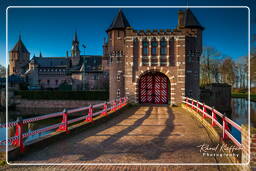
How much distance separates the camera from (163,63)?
62.5 feet

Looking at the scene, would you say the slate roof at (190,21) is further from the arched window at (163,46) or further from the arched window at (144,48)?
the arched window at (144,48)

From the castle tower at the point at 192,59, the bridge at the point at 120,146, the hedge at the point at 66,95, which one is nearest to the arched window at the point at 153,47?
the castle tower at the point at 192,59

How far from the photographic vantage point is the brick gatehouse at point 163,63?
739 inches

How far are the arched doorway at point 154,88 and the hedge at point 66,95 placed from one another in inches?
516

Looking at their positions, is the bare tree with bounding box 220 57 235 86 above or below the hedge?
above

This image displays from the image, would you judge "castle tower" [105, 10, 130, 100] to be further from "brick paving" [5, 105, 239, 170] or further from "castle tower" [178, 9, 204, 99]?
"brick paving" [5, 105, 239, 170]

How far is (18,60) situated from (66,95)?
39.2 metres

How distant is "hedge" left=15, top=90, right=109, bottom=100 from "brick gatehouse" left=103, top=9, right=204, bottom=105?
12.0 m

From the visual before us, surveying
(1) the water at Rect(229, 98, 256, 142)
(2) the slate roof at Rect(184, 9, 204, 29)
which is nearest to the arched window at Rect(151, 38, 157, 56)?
(2) the slate roof at Rect(184, 9, 204, 29)

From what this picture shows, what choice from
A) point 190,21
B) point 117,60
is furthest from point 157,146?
point 190,21

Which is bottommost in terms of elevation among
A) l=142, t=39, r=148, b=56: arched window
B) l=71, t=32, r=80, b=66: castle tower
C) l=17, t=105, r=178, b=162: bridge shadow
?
l=17, t=105, r=178, b=162: bridge shadow

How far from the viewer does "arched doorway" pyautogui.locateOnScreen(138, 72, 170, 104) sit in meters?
20.4

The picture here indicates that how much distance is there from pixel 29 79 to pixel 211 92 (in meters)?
50.6

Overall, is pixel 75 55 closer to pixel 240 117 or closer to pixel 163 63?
pixel 163 63
